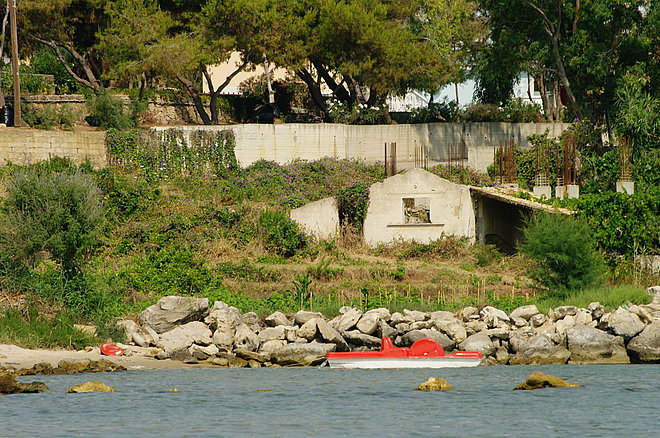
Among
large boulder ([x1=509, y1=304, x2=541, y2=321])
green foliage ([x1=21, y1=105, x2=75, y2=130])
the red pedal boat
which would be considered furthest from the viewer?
green foliage ([x1=21, y1=105, x2=75, y2=130])

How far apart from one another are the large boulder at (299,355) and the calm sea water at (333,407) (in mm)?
1519

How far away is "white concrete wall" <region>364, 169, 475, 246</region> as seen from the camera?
33.0m

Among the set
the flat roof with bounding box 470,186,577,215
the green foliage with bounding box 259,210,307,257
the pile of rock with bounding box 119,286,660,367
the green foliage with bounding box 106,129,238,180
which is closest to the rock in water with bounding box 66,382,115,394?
the pile of rock with bounding box 119,286,660,367

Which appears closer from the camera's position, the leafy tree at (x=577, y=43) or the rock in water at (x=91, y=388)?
the rock in water at (x=91, y=388)

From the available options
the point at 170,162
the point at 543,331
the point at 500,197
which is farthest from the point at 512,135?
the point at 543,331

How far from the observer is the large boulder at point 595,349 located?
23578mm

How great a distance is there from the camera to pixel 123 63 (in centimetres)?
3822

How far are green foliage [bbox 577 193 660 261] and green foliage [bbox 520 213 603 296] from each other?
229 cm

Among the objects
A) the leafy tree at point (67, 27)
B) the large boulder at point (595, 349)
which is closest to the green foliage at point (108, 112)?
the leafy tree at point (67, 27)

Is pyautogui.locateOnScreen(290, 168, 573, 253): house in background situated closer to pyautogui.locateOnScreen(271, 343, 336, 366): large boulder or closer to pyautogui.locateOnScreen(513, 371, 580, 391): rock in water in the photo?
pyautogui.locateOnScreen(271, 343, 336, 366): large boulder

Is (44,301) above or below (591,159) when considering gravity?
below

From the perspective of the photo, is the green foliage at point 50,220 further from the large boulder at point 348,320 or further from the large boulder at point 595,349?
the large boulder at point 595,349

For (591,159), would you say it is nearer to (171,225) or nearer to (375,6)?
(375,6)

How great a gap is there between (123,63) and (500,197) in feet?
51.1
